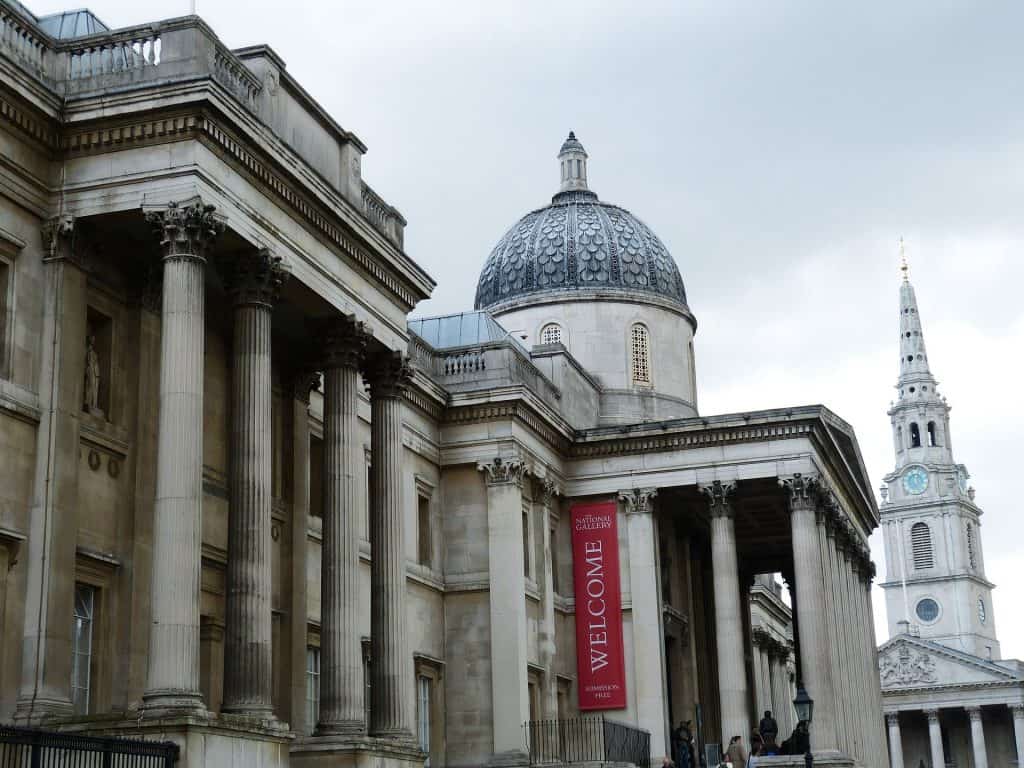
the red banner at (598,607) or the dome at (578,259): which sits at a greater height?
the dome at (578,259)

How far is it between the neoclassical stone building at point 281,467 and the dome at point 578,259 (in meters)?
5.86

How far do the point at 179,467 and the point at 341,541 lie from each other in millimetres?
5538

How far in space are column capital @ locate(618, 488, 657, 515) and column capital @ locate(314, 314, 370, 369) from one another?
16785 mm

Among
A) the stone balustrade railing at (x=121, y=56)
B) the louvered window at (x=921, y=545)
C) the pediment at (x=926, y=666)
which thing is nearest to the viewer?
the stone balustrade railing at (x=121, y=56)

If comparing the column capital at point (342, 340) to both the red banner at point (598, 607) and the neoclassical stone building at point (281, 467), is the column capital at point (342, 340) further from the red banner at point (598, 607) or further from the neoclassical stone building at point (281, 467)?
the red banner at point (598, 607)

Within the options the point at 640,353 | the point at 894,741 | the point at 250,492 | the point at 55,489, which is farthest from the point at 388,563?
the point at 894,741

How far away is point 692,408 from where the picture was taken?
51344mm

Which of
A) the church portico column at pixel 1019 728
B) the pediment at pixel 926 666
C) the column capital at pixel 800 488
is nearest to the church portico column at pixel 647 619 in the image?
the column capital at pixel 800 488

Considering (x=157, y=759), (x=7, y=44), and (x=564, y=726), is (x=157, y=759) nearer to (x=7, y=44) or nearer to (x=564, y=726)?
(x=7, y=44)

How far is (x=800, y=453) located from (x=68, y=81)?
81.1ft

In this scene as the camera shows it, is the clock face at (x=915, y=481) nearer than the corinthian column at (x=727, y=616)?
No

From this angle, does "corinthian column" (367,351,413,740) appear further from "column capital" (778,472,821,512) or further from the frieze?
the frieze

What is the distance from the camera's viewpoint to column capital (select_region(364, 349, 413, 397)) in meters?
29.1

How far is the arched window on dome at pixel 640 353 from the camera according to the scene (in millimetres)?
50000
